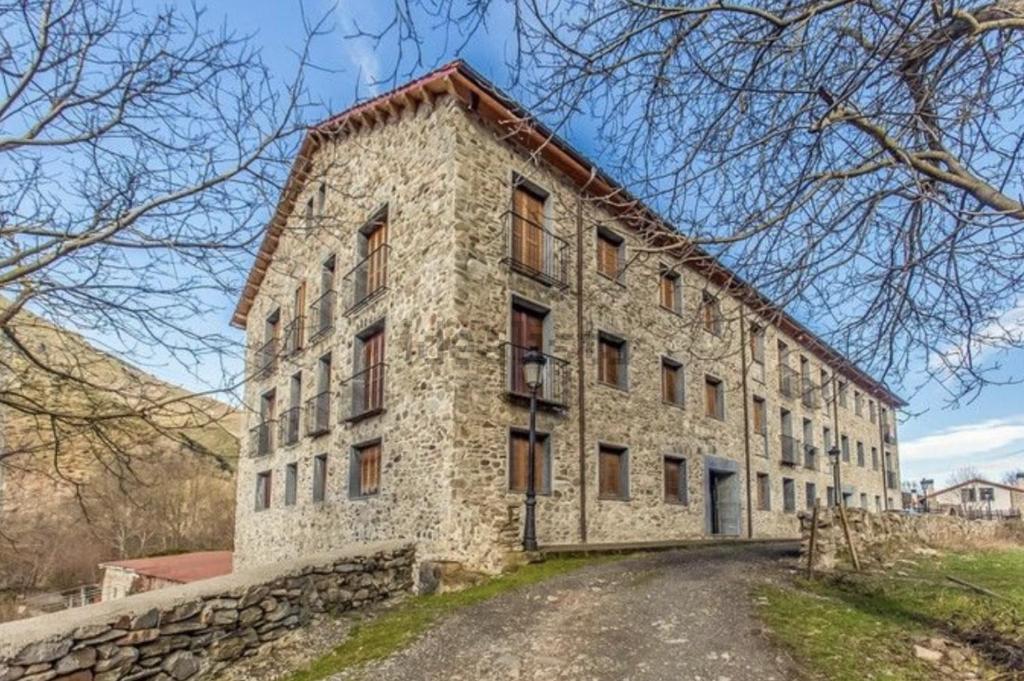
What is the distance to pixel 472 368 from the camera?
10844mm

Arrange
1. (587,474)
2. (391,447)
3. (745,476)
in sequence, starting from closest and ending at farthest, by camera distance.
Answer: (391,447), (587,474), (745,476)

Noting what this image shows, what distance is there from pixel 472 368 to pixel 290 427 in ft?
25.1

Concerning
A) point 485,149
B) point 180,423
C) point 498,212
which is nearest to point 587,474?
point 498,212

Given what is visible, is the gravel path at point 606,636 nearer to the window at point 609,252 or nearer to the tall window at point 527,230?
the tall window at point 527,230

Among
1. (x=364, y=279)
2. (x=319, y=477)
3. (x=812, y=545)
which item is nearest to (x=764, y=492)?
(x=812, y=545)

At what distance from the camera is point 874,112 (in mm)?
4504

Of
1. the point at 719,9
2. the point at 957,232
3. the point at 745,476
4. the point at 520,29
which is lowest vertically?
the point at 745,476

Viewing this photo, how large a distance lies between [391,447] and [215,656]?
5.46m

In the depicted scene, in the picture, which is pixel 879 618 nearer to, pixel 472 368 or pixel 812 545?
pixel 812 545

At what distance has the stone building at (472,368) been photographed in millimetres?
10789

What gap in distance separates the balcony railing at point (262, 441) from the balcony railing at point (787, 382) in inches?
652

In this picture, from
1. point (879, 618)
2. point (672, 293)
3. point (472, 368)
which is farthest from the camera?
point (672, 293)

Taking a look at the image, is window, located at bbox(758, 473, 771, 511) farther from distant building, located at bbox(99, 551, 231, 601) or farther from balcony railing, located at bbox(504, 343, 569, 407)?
distant building, located at bbox(99, 551, 231, 601)

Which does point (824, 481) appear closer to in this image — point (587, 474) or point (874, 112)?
point (587, 474)
